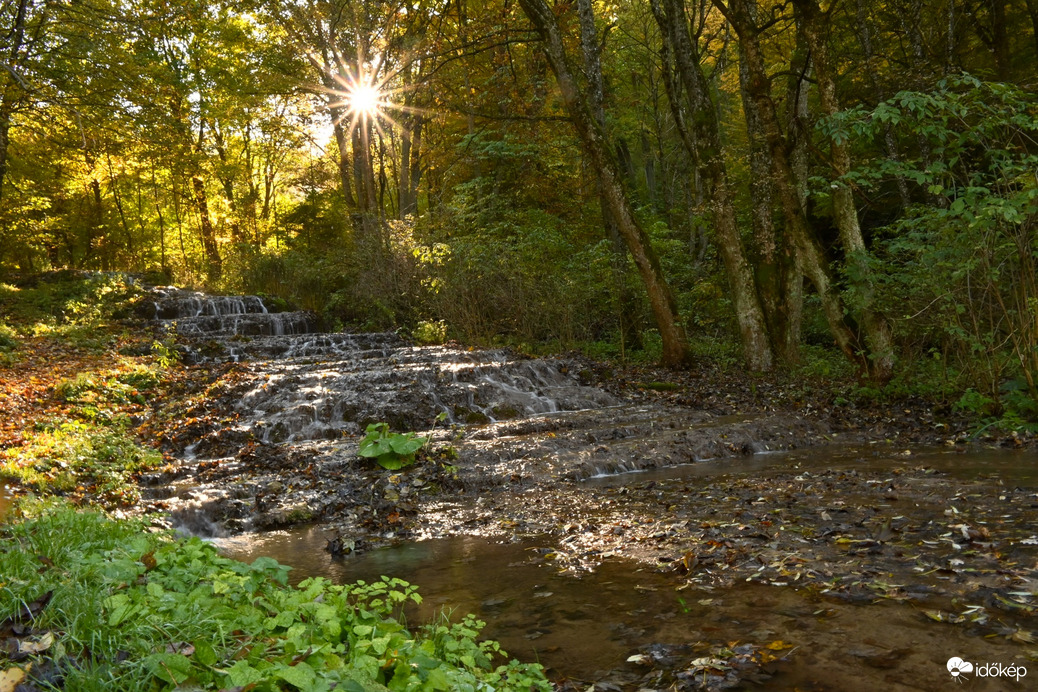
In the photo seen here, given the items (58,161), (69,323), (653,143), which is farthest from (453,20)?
(653,143)

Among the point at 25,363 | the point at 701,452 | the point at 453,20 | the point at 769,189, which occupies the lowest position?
the point at 701,452

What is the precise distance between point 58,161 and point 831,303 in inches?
943

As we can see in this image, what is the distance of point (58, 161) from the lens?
20.9m

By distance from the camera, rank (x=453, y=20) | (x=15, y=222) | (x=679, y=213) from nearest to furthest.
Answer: (x=453, y=20) < (x=15, y=222) < (x=679, y=213)

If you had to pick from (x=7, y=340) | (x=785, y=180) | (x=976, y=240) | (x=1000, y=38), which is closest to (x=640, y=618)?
(x=976, y=240)

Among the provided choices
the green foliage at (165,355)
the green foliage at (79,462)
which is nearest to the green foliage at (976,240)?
the green foliage at (79,462)

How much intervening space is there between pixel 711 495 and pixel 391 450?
3883 millimetres

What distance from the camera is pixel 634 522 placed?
557 centimetres

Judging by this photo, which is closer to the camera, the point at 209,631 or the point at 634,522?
the point at 209,631

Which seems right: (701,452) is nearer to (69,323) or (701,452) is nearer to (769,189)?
(769,189)

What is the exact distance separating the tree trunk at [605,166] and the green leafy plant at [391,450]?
6199 mm

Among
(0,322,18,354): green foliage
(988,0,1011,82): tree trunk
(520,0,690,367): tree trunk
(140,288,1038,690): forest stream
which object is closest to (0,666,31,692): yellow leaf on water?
(140,288,1038,690): forest stream

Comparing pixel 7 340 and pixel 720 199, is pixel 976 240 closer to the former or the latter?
pixel 720 199

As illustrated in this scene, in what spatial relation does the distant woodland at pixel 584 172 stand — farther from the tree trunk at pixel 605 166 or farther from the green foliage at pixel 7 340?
the green foliage at pixel 7 340
